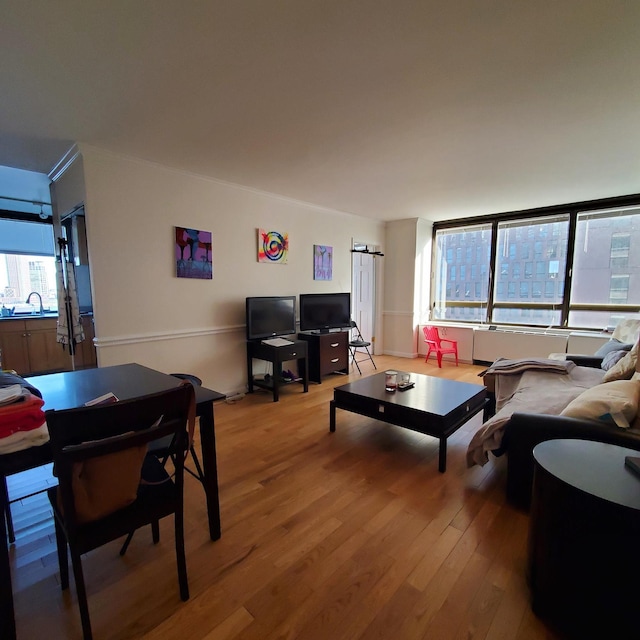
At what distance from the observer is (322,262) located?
5.08 metres

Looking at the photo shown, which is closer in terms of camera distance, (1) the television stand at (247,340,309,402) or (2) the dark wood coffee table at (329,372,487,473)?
(2) the dark wood coffee table at (329,372,487,473)

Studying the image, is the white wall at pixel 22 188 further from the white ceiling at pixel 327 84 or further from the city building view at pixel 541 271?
the city building view at pixel 541 271

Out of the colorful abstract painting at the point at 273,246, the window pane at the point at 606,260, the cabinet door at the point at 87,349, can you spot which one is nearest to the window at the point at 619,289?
the window pane at the point at 606,260

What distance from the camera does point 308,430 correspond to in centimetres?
311

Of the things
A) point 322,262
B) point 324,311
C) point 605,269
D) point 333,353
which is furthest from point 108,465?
point 605,269

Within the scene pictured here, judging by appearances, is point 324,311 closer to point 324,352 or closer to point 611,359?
point 324,352

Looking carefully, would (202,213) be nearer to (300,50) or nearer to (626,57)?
(300,50)

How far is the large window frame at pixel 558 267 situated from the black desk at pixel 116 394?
18.1 feet

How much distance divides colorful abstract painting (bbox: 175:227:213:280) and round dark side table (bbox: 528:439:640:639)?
3.35m

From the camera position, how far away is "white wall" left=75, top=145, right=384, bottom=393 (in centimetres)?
302

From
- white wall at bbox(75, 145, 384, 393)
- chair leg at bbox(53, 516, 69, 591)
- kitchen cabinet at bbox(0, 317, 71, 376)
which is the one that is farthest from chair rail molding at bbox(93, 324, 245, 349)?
kitchen cabinet at bbox(0, 317, 71, 376)

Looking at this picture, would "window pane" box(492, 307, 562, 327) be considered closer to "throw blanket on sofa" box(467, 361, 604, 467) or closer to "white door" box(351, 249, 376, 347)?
"white door" box(351, 249, 376, 347)

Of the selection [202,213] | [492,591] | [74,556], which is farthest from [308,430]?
[202,213]

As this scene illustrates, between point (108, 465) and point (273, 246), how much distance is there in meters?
3.52
